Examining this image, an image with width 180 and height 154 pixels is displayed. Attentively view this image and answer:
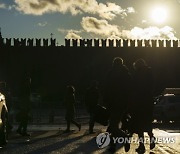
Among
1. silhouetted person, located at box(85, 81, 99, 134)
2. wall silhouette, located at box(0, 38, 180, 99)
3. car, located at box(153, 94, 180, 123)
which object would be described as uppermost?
wall silhouette, located at box(0, 38, 180, 99)

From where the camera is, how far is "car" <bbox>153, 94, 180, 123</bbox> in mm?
22250

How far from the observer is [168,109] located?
2242 cm

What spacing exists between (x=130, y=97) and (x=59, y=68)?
42.0 meters

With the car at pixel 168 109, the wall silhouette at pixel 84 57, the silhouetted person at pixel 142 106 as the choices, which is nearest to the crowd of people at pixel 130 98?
the silhouetted person at pixel 142 106

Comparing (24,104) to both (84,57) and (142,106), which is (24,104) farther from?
(84,57)

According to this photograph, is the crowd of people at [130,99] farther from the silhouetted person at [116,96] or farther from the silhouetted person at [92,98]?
the silhouetted person at [92,98]

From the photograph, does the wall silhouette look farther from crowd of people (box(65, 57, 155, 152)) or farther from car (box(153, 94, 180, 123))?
crowd of people (box(65, 57, 155, 152))

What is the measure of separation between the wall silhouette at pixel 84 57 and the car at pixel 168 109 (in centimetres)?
2836

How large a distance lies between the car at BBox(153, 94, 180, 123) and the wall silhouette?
2836 centimetres

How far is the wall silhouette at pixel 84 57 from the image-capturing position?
51406mm

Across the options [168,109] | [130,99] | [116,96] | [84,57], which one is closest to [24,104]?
[130,99]

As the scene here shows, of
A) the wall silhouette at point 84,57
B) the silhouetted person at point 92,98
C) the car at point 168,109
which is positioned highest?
the wall silhouette at point 84,57

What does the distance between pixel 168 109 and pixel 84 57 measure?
98.4ft

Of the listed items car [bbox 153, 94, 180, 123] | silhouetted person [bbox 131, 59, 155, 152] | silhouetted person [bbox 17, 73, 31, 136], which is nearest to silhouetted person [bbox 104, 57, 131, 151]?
silhouetted person [bbox 131, 59, 155, 152]
